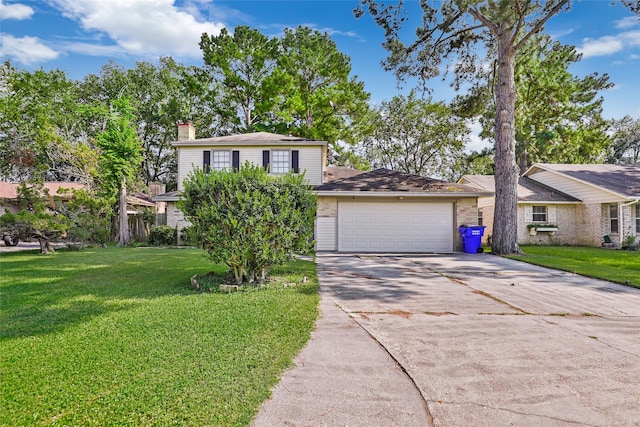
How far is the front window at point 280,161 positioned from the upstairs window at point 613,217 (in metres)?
15.3

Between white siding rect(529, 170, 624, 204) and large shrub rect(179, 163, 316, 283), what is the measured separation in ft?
53.4

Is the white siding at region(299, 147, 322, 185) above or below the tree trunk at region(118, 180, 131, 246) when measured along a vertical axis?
above

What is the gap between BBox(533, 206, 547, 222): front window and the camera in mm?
18453

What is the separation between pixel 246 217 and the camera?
620 cm

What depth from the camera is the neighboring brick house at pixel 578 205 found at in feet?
52.2

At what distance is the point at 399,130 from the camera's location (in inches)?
1239

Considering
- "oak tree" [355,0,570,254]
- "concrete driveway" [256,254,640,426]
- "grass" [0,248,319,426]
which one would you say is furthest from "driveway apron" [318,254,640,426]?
"oak tree" [355,0,570,254]

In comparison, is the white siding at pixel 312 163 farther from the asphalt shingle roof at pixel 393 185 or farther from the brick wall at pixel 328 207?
the brick wall at pixel 328 207

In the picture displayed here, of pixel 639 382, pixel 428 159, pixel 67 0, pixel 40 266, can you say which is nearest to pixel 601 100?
pixel 428 159

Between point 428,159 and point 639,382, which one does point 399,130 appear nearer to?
point 428,159

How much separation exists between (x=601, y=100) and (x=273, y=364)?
3043 centimetres

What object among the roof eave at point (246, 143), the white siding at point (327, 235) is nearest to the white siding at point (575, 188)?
the white siding at point (327, 235)

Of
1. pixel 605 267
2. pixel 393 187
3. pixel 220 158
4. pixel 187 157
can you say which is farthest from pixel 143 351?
pixel 187 157

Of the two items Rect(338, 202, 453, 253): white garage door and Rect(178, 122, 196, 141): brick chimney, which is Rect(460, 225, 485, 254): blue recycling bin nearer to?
Rect(338, 202, 453, 253): white garage door
